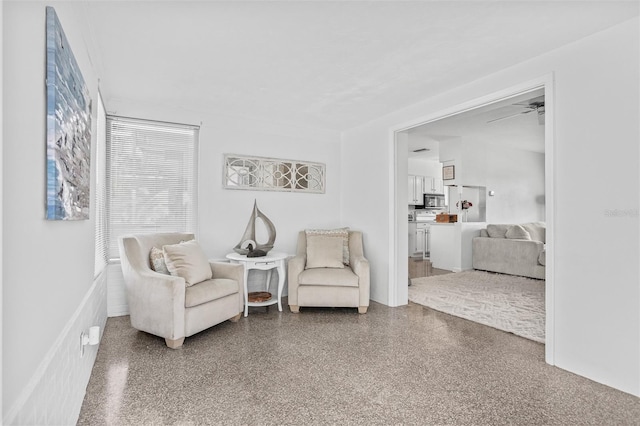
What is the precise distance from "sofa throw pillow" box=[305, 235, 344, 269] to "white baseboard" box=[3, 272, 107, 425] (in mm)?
2327

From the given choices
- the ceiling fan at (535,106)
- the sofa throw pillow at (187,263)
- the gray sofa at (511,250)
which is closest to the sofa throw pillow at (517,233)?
the gray sofa at (511,250)

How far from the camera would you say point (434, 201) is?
899 centimetres

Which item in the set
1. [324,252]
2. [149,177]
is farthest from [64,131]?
[324,252]

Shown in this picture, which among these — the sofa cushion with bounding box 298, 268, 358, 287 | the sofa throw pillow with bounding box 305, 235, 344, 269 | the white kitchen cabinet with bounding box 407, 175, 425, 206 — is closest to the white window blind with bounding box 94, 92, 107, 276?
the sofa cushion with bounding box 298, 268, 358, 287

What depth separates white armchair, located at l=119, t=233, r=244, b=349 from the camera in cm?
290

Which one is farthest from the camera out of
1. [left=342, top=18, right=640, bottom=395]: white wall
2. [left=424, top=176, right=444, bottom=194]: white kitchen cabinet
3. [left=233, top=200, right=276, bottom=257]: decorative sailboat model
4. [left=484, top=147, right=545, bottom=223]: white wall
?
[left=424, top=176, right=444, bottom=194]: white kitchen cabinet

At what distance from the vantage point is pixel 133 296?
3.12 meters

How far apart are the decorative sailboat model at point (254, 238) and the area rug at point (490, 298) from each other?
1.98m

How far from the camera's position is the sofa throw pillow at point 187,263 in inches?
127

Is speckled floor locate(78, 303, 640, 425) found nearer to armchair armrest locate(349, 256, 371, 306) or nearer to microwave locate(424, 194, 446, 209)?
armchair armrest locate(349, 256, 371, 306)

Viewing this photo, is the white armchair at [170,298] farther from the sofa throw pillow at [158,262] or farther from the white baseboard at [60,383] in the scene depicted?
the white baseboard at [60,383]

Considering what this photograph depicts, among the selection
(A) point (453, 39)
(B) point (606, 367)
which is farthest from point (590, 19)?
(B) point (606, 367)

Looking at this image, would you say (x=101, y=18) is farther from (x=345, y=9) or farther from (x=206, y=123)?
(x=206, y=123)

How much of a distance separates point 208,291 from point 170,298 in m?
0.36
